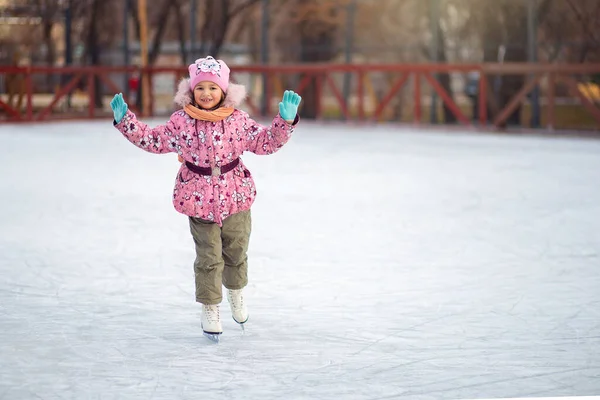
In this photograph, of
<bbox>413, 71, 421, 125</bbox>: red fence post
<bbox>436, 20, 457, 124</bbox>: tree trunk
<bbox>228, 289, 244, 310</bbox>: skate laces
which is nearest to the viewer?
<bbox>228, 289, 244, 310</bbox>: skate laces

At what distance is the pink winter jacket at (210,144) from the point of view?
5.93 m

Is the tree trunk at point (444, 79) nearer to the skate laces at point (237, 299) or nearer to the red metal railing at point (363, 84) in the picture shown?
the red metal railing at point (363, 84)

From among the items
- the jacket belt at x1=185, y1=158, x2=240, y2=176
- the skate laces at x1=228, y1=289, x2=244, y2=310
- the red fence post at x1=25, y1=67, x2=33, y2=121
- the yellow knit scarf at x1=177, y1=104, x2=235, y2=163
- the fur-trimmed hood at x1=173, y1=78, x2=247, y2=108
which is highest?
the fur-trimmed hood at x1=173, y1=78, x2=247, y2=108

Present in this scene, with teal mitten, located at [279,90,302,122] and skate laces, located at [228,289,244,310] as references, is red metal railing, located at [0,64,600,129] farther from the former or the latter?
teal mitten, located at [279,90,302,122]

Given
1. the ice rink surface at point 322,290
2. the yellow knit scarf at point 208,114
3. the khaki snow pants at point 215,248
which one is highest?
the yellow knit scarf at point 208,114

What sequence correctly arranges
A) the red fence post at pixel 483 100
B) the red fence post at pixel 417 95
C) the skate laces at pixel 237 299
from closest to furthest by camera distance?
the skate laces at pixel 237 299, the red fence post at pixel 483 100, the red fence post at pixel 417 95

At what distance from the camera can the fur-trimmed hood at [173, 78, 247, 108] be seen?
595cm

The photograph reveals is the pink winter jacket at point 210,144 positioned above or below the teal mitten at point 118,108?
below

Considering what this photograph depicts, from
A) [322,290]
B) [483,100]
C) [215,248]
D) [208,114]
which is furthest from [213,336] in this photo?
[483,100]

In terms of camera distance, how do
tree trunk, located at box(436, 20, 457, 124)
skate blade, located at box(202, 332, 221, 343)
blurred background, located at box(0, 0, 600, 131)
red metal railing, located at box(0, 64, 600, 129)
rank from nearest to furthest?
skate blade, located at box(202, 332, 221, 343) → red metal railing, located at box(0, 64, 600, 129) → blurred background, located at box(0, 0, 600, 131) → tree trunk, located at box(436, 20, 457, 124)

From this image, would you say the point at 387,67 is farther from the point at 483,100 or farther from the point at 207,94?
the point at 207,94

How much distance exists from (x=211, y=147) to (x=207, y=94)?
236 millimetres

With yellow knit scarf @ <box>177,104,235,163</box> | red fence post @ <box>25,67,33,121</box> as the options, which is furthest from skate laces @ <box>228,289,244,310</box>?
red fence post @ <box>25,67,33,121</box>

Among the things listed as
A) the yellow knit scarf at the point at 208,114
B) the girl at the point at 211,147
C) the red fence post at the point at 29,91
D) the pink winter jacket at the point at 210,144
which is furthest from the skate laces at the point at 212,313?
the red fence post at the point at 29,91
